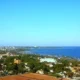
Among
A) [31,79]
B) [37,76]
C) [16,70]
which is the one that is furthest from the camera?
[16,70]

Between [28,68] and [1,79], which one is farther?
[28,68]

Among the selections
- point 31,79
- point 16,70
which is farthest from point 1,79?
point 16,70

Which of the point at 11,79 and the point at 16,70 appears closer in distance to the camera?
the point at 11,79

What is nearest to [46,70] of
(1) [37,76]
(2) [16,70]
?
(2) [16,70]

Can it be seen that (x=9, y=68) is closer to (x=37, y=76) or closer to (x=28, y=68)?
(x=28, y=68)

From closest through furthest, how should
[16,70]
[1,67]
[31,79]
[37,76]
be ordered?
[31,79]
[37,76]
[16,70]
[1,67]

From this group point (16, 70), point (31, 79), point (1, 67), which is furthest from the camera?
point (1, 67)

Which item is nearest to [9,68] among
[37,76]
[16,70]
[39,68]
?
[16,70]

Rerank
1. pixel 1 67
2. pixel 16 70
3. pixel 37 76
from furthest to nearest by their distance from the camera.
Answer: pixel 1 67, pixel 16 70, pixel 37 76

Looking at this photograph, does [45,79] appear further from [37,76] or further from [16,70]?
[16,70]
